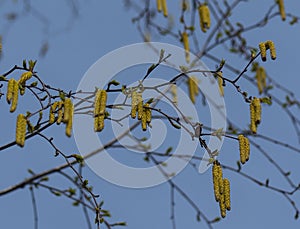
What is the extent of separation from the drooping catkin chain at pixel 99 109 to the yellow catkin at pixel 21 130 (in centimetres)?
21

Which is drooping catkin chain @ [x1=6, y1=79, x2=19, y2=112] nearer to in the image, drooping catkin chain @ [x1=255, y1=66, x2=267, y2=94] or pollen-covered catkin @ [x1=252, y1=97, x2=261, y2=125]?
pollen-covered catkin @ [x1=252, y1=97, x2=261, y2=125]

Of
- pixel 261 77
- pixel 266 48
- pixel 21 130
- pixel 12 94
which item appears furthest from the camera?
pixel 261 77

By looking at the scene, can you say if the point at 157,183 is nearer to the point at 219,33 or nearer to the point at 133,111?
the point at 219,33

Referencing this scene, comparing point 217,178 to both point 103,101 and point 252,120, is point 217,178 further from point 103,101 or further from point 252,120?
point 103,101

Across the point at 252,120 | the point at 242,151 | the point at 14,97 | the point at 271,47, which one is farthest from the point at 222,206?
the point at 14,97

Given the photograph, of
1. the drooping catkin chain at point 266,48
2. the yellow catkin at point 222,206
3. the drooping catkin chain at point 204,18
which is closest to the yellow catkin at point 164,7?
the drooping catkin chain at point 204,18

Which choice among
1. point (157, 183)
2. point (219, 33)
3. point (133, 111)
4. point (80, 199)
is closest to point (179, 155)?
point (157, 183)

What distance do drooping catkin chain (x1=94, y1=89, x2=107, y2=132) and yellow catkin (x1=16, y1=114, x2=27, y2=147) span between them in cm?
21

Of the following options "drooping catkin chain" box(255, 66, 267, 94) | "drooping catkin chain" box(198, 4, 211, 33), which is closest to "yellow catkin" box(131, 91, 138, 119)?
"drooping catkin chain" box(198, 4, 211, 33)

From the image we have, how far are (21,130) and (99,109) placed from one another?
→ 0.25 metres

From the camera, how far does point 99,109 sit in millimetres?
1686

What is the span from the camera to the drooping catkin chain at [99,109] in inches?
64.7

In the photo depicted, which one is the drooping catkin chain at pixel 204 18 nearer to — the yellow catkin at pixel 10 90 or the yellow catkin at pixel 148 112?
the yellow catkin at pixel 148 112

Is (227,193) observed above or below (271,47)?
below
